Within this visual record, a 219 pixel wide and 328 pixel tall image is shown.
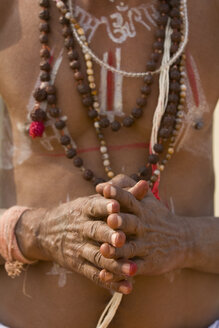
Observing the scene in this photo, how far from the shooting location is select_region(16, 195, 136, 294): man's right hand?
52.1 inches

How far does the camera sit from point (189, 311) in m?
1.73

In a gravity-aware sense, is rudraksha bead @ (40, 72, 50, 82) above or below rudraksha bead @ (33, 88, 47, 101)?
above

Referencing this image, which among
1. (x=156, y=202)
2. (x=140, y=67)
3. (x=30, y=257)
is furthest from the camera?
(x=140, y=67)

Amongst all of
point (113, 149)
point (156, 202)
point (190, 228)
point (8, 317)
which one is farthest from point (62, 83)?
point (8, 317)

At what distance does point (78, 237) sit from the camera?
1.48 meters

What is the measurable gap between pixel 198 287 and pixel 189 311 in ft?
0.29

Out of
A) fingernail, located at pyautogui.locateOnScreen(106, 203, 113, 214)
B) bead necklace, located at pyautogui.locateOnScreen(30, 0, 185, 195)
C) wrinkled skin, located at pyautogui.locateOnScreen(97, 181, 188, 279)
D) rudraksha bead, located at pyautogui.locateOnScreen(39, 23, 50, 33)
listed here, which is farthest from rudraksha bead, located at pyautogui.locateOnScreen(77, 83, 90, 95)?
fingernail, located at pyautogui.locateOnScreen(106, 203, 113, 214)

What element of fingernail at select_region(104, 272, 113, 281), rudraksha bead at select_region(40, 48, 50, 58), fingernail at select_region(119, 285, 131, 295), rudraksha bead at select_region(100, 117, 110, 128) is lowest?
fingernail at select_region(119, 285, 131, 295)

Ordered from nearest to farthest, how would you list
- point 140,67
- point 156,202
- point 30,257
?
point 156,202, point 30,257, point 140,67

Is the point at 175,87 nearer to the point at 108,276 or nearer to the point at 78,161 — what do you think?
the point at 78,161

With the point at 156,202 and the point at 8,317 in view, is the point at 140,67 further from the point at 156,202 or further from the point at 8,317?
the point at 8,317

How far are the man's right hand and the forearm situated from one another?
14.5 inches

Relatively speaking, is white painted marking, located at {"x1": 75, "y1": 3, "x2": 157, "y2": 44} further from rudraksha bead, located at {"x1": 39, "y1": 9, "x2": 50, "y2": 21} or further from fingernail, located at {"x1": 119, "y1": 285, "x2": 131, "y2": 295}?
fingernail, located at {"x1": 119, "y1": 285, "x2": 131, "y2": 295}

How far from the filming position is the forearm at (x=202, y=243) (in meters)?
1.65
